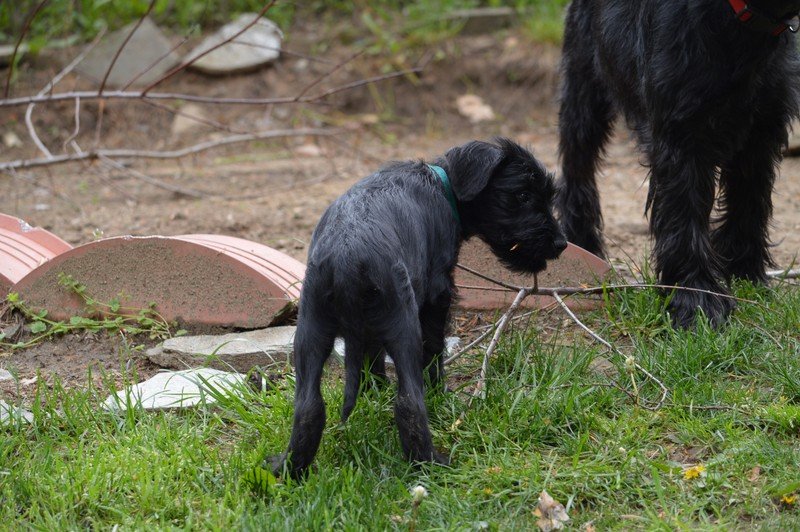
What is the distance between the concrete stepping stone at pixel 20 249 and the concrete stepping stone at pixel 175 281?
183mm

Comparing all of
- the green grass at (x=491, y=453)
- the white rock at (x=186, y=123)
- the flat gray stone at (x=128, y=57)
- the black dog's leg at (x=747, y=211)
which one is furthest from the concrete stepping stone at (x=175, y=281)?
the flat gray stone at (x=128, y=57)

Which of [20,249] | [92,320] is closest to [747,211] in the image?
[92,320]

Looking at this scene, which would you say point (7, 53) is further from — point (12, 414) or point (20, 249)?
point (12, 414)

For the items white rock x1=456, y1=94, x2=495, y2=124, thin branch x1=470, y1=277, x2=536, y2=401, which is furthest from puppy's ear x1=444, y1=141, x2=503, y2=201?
white rock x1=456, y1=94, x2=495, y2=124

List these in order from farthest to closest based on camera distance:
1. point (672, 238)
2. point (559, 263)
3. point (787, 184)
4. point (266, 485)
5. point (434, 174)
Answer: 1. point (787, 184)
2. point (559, 263)
3. point (672, 238)
4. point (434, 174)
5. point (266, 485)

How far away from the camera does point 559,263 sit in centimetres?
462

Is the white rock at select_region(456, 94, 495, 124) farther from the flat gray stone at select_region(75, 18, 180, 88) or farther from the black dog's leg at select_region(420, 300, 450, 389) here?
the black dog's leg at select_region(420, 300, 450, 389)

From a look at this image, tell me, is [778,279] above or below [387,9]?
below

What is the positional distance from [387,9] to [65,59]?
12.3ft

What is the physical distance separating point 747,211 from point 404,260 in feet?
7.59

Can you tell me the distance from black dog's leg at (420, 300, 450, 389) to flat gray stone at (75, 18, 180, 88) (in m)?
7.48

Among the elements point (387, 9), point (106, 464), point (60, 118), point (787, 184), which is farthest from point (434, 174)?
point (387, 9)

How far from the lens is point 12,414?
11.3ft

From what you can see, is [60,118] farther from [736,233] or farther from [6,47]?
[736,233]
